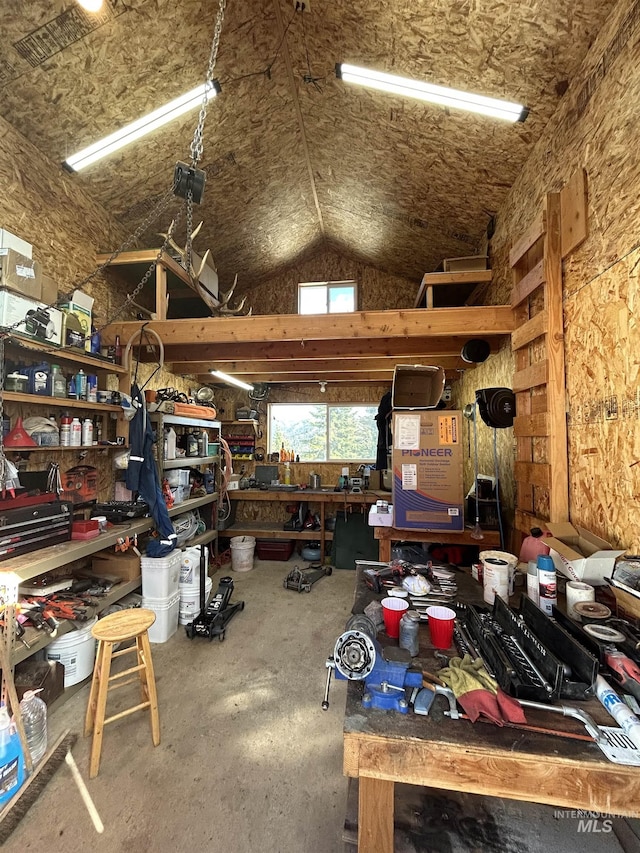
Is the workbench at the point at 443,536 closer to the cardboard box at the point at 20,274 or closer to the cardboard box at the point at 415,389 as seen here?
the cardboard box at the point at 415,389

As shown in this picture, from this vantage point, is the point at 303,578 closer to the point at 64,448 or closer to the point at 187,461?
the point at 187,461

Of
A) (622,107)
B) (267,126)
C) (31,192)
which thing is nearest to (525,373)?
(622,107)

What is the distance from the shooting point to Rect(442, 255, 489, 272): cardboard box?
3342 mm

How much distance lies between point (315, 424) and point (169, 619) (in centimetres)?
358

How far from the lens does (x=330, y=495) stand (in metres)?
4.84

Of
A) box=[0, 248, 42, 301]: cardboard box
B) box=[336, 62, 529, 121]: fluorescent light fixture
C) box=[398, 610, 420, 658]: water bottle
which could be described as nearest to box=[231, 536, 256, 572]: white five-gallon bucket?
box=[0, 248, 42, 301]: cardboard box

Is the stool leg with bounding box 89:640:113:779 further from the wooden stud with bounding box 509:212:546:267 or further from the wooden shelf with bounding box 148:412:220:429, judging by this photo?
the wooden stud with bounding box 509:212:546:267

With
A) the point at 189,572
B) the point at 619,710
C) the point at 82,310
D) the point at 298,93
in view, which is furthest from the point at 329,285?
the point at 619,710

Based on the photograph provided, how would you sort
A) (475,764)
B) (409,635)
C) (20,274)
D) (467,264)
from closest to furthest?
(475,764) < (409,635) < (20,274) < (467,264)

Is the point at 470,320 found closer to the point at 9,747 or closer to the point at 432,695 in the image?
the point at 432,695

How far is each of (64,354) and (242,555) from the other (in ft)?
10.5

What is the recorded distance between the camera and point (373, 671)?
3.64 ft

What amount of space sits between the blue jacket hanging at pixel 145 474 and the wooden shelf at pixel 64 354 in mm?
325

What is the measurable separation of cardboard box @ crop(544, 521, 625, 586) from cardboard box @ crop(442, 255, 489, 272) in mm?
2566
